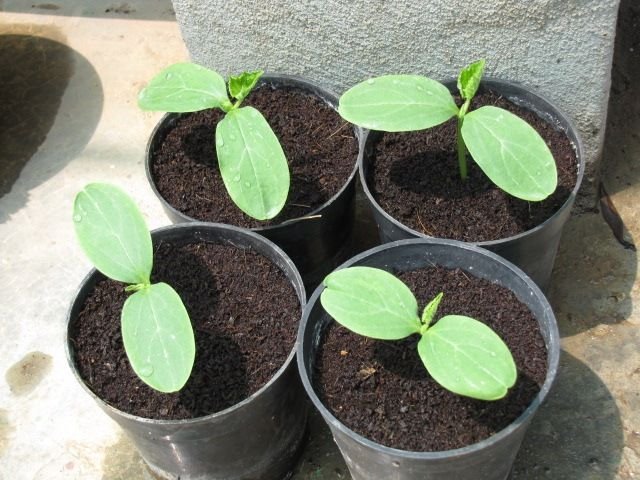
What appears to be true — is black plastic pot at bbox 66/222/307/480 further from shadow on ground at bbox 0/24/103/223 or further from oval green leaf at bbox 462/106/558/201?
shadow on ground at bbox 0/24/103/223

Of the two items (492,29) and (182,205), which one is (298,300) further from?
(492,29)

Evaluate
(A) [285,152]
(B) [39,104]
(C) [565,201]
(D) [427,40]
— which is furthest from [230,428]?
(B) [39,104]

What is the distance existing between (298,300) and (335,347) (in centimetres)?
15

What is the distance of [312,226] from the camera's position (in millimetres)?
1715

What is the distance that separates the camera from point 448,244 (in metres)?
1.50

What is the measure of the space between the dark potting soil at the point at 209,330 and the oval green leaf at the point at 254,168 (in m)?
0.16

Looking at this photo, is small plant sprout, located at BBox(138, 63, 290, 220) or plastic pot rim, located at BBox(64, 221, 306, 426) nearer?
plastic pot rim, located at BBox(64, 221, 306, 426)

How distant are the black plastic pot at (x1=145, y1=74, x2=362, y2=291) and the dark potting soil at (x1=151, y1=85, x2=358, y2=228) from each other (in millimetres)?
19

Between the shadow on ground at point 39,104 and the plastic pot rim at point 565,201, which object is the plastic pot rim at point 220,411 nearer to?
the plastic pot rim at point 565,201

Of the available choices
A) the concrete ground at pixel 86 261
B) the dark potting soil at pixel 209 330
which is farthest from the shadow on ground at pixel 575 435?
the dark potting soil at pixel 209 330

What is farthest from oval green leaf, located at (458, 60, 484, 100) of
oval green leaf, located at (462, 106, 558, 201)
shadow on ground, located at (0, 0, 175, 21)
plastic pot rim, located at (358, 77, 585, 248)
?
shadow on ground, located at (0, 0, 175, 21)

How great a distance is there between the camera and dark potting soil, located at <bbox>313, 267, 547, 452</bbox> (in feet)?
4.35

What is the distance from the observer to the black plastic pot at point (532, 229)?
1.58 meters

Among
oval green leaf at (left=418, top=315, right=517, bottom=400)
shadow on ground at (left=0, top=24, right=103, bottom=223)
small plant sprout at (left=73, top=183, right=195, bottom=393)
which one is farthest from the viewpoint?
shadow on ground at (left=0, top=24, right=103, bottom=223)
